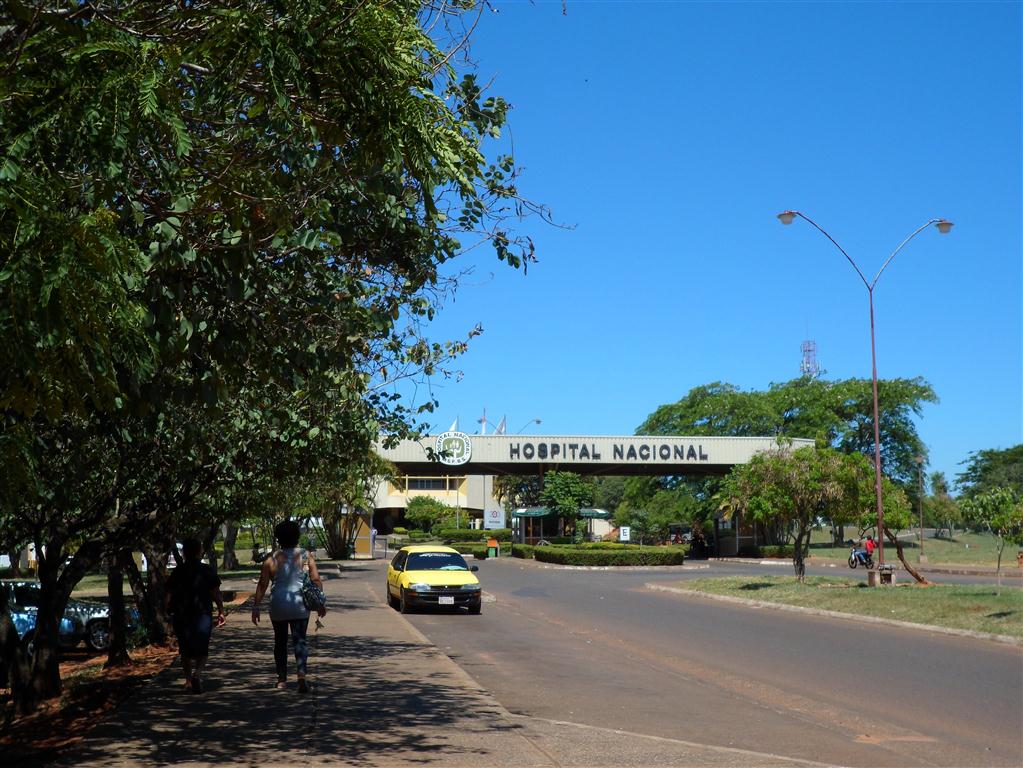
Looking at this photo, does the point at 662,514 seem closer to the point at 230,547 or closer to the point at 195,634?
the point at 230,547

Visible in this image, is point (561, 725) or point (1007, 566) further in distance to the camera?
point (1007, 566)

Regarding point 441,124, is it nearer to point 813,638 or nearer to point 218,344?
point 218,344

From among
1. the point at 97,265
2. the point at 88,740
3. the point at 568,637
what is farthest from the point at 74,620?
the point at 97,265

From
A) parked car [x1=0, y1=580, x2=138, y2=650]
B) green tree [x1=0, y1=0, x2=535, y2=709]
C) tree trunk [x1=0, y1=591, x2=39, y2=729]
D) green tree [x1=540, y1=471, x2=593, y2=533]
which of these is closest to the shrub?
green tree [x1=540, y1=471, x2=593, y2=533]

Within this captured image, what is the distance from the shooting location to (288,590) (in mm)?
10453

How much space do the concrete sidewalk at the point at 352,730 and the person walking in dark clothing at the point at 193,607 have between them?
1.07ft

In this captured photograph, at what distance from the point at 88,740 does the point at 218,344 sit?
3.62 meters

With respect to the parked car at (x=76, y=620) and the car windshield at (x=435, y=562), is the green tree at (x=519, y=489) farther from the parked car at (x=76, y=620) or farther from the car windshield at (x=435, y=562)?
the parked car at (x=76, y=620)

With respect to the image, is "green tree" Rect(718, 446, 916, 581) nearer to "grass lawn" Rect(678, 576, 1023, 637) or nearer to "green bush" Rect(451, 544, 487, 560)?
"grass lawn" Rect(678, 576, 1023, 637)

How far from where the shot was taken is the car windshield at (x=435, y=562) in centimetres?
2562

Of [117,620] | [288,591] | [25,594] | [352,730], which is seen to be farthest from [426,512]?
[352,730]

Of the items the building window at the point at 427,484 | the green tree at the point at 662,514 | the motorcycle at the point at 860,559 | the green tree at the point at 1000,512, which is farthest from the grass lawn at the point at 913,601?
the building window at the point at 427,484

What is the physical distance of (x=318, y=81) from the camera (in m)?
5.77

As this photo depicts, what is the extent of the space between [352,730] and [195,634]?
2448mm
